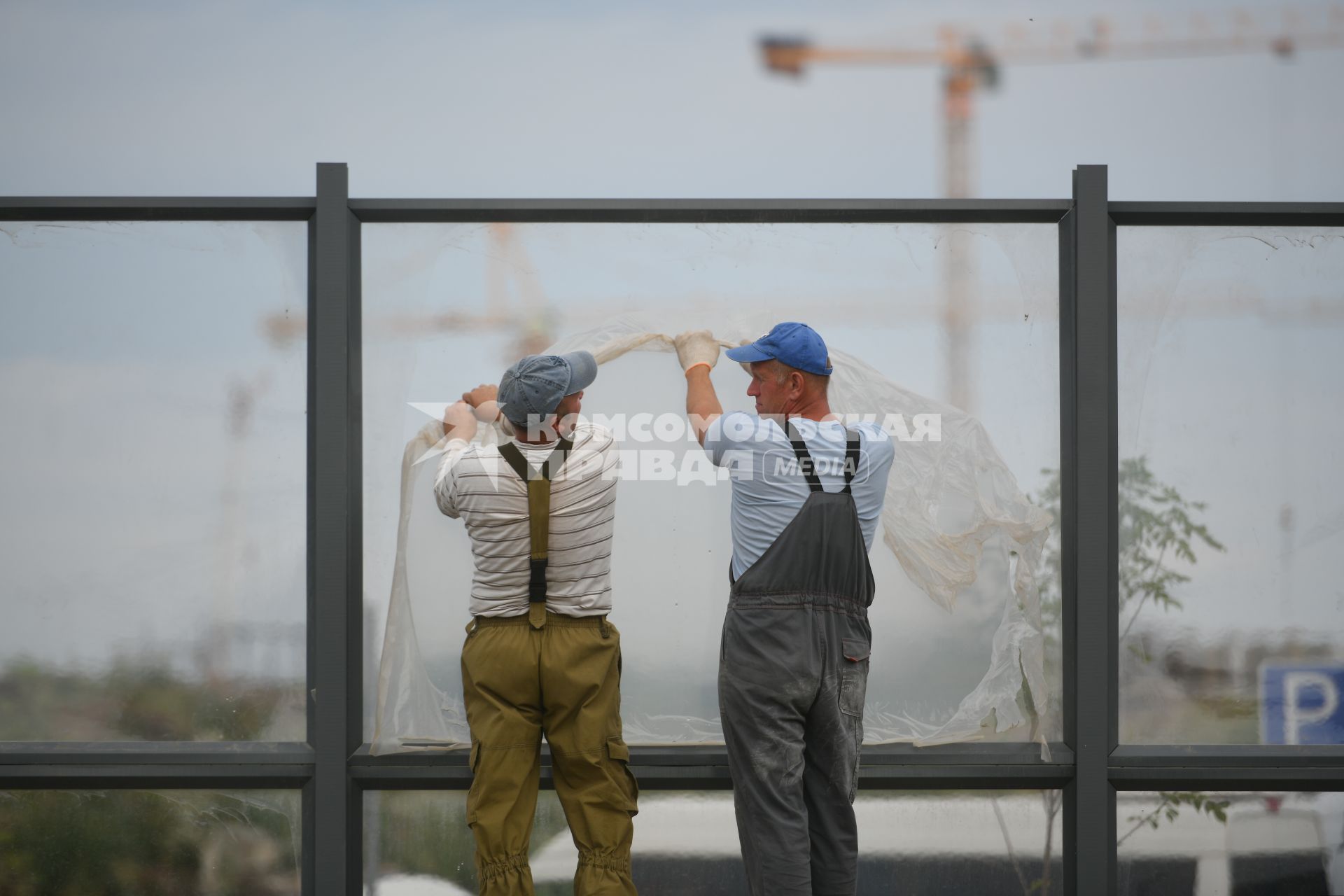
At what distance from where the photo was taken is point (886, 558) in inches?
110

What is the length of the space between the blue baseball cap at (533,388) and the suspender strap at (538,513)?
8cm

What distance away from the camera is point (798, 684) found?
2.19 meters

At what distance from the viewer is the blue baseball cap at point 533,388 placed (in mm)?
2328

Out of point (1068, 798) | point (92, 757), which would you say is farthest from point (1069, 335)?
point (92, 757)

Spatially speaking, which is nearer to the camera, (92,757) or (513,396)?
(513,396)

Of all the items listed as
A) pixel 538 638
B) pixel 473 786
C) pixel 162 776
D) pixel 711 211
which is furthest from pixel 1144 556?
pixel 162 776

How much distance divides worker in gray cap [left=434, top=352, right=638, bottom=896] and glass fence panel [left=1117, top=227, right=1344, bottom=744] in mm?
1403

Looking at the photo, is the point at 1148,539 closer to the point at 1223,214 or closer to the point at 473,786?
the point at 1223,214


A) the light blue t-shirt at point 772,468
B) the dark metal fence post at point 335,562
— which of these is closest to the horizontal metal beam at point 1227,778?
the light blue t-shirt at point 772,468

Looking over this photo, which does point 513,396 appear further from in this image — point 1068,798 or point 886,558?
point 1068,798

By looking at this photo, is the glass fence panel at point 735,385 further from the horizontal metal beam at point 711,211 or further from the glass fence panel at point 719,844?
the glass fence panel at point 719,844

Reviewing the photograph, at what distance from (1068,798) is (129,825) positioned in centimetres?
243

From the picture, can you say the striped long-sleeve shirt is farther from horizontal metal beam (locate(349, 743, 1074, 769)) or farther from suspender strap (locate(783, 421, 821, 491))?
horizontal metal beam (locate(349, 743, 1074, 769))

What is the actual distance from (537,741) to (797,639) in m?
0.63
